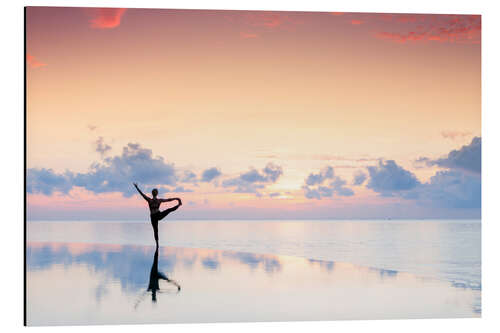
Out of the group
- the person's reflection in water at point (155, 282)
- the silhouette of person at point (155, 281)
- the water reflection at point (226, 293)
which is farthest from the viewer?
the silhouette of person at point (155, 281)

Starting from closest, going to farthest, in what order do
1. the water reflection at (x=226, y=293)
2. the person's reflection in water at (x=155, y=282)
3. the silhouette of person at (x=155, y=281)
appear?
the water reflection at (x=226, y=293), the person's reflection in water at (x=155, y=282), the silhouette of person at (x=155, y=281)

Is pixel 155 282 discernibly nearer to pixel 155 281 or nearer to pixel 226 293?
pixel 155 281

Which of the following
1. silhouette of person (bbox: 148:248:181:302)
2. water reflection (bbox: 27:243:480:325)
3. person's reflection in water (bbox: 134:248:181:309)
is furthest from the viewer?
silhouette of person (bbox: 148:248:181:302)

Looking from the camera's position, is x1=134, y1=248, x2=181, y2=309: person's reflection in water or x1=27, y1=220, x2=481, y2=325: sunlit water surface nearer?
Answer: x1=27, y1=220, x2=481, y2=325: sunlit water surface

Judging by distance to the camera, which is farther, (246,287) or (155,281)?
(155,281)

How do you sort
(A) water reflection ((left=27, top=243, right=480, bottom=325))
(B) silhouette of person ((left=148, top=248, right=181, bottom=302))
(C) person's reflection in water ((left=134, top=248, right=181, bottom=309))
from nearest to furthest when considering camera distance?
(A) water reflection ((left=27, top=243, right=480, bottom=325)), (C) person's reflection in water ((left=134, top=248, right=181, bottom=309)), (B) silhouette of person ((left=148, top=248, right=181, bottom=302))

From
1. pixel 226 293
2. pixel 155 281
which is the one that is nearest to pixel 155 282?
pixel 155 281

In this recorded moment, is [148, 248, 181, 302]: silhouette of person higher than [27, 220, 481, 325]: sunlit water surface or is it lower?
higher

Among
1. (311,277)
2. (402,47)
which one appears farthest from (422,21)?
(311,277)

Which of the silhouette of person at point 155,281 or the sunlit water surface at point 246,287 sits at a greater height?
the silhouette of person at point 155,281

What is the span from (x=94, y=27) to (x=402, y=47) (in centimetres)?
466

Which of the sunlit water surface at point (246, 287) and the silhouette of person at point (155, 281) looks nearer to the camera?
the sunlit water surface at point (246, 287)

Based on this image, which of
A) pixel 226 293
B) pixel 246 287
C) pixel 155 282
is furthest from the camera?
pixel 155 282
